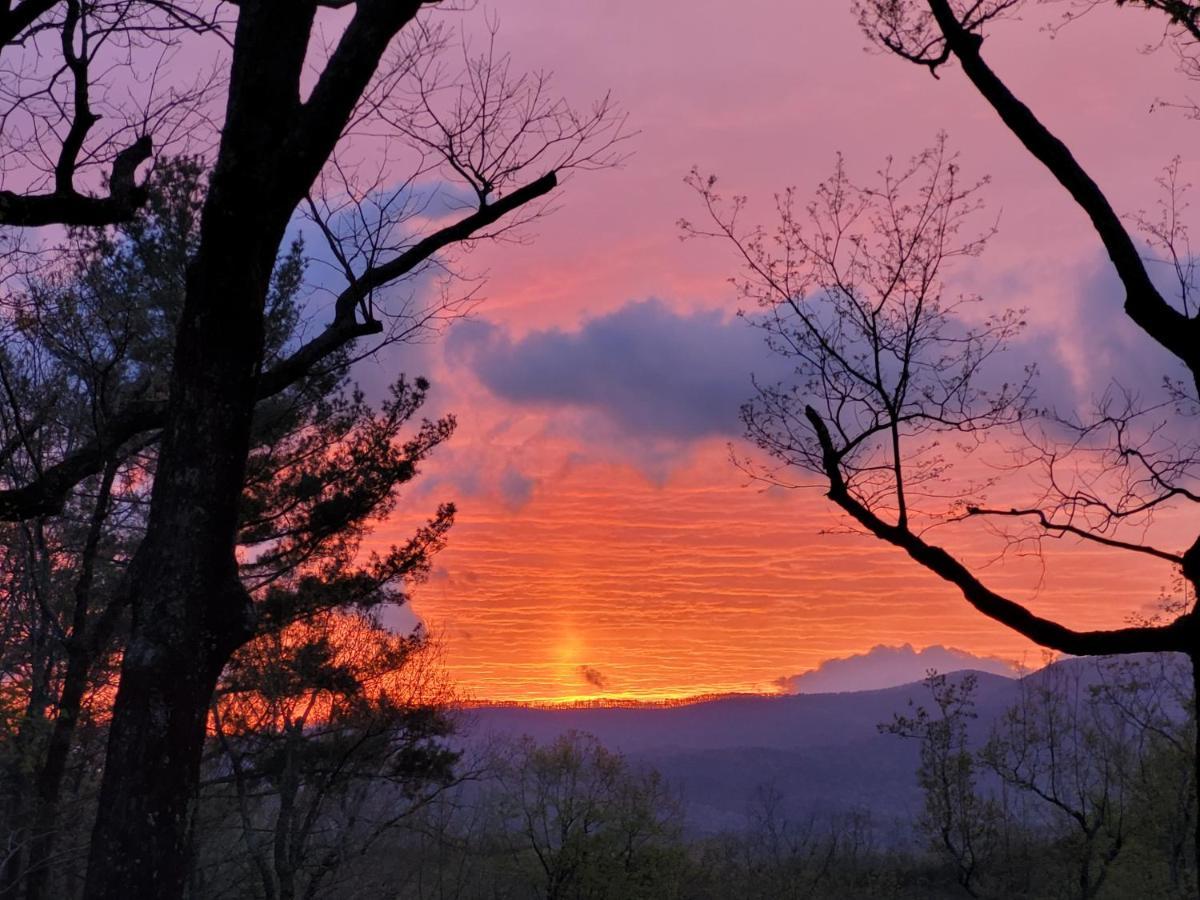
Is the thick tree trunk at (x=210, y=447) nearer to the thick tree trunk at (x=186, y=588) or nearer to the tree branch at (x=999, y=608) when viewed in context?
the thick tree trunk at (x=186, y=588)

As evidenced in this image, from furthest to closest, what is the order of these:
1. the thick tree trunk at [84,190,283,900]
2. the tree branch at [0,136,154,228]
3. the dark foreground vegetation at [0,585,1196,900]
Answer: the dark foreground vegetation at [0,585,1196,900] < the tree branch at [0,136,154,228] < the thick tree trunk at [84,190,283,900]

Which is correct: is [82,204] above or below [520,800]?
above

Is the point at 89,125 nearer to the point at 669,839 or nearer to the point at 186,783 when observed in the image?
the point at 186,783

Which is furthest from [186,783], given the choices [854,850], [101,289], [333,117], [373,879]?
[854,850]

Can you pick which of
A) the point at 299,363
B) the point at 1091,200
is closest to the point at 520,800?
the point at 299,363

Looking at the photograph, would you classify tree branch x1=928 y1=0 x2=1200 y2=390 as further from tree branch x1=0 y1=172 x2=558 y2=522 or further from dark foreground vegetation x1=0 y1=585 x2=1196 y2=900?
dark foreground vegetation x1=0 y1=585 x2=1196 y2=900

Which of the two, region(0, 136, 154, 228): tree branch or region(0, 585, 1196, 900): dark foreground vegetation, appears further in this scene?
region(0, 585, 1196, 900): dark foreground vegetation

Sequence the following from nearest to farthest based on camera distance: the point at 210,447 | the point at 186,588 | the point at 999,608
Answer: the point at 186,588 → the point at 210,447 → the point at 999,608

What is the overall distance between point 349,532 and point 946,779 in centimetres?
2040

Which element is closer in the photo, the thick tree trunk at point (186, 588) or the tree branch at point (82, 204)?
the thick tree trunk at point (186, 588)

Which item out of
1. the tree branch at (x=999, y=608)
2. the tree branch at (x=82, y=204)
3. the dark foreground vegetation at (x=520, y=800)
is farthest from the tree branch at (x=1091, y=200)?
the dark foreground vegetation at (x=520, y=800)

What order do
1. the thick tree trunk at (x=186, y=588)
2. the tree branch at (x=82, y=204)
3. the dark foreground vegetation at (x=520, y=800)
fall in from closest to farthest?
the thick tree trunk at (x=186, y=588)
the tree branch at (x=82, y=204)
the dark foreground vegetation at (x=520, y=800)

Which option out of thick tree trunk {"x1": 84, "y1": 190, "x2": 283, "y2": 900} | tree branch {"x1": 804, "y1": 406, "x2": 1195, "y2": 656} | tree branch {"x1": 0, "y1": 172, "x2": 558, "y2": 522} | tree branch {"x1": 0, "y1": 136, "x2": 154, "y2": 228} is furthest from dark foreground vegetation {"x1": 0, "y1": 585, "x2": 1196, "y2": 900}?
tree branch {"x1": 804, "y1": 406, "x2": 1195, "y2": 656}

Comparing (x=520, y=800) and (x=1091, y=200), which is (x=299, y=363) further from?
(x=520, y=800)
